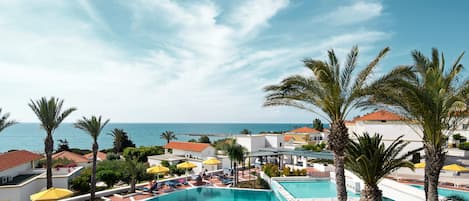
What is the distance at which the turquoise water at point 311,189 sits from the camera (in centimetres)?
2083

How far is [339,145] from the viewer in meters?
11.1

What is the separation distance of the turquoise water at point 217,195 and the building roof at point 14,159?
10737 millimetres

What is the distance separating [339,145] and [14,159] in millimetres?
24300

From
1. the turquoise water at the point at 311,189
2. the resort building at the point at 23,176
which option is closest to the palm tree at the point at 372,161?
the turquoise water at the point at 311,189

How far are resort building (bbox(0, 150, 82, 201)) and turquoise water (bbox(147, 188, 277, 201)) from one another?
8064mm

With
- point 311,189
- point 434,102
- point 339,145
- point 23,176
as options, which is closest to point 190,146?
point 23,176

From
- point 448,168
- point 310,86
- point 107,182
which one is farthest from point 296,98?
point 107,182

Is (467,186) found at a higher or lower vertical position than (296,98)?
lower

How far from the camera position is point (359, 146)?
37.1 feet

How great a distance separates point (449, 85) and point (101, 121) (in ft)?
68.2

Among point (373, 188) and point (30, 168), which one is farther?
point (30, 168)

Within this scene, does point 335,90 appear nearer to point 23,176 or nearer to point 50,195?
point 50,195

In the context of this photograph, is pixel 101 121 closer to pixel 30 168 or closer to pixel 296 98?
pixel 30 168

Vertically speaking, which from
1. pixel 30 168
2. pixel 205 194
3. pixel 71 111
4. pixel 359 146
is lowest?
pixel 205 194
